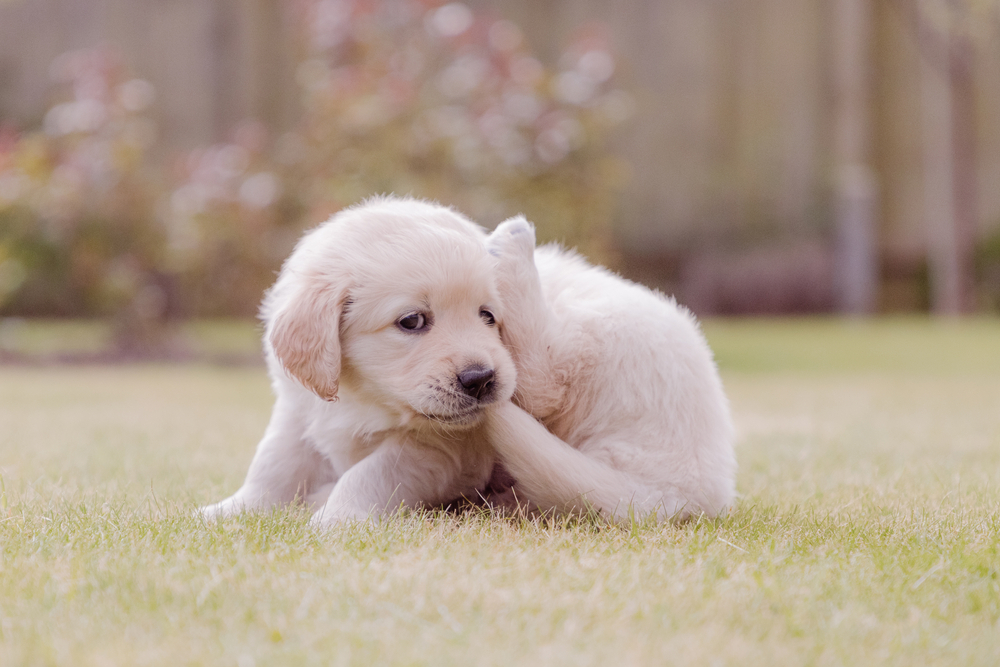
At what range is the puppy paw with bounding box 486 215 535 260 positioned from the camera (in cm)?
242

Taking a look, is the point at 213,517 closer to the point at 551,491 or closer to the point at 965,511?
the point at 551,491

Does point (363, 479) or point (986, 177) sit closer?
point (363, 479)

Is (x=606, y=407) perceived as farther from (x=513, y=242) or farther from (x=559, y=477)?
(x=513, y=242)

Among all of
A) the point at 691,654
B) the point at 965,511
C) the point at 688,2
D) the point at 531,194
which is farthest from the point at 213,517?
the point at 688,2

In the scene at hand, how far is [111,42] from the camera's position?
9219 mm

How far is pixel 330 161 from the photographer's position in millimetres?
7090

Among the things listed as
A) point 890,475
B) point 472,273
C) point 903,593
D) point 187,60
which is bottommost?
point 890,475

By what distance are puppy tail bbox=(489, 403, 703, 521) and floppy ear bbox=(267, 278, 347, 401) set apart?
408 mm

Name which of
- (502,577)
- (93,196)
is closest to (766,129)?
(93,196)

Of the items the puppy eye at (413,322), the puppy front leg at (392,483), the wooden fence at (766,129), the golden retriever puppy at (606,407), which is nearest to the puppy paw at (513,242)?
the golden retriever puppy at (606,407)

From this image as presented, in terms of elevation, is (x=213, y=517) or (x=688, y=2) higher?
(x=688, y=2)

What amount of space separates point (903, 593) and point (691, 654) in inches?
21.2

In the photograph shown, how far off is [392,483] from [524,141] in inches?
197

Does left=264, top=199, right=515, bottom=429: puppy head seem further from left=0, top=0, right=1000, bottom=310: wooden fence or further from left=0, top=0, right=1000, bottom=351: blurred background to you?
left=0, top=0, right=1000, bottom=310: wooden fence
